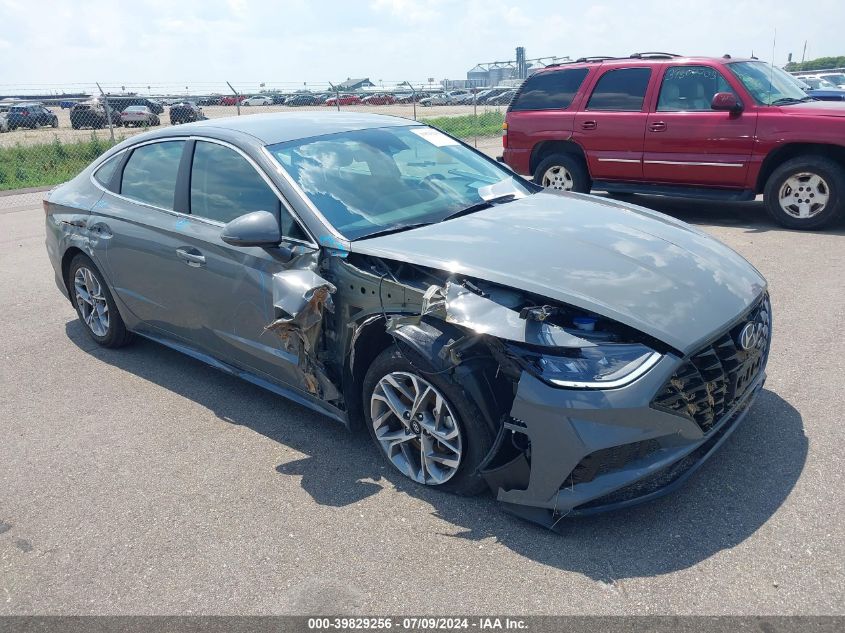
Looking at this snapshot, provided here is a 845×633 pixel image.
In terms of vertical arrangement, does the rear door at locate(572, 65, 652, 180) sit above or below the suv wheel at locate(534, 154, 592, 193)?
above

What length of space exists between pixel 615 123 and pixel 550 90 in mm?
1206

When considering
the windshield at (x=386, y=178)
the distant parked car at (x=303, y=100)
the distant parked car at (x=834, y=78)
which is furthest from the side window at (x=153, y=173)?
the distant parked car at (x=834, y=78)

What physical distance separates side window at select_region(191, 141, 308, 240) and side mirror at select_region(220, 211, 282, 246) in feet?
0.43

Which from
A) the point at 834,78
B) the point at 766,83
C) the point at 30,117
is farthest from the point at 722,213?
the point at 30,117

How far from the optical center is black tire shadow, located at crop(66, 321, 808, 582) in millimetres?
2971

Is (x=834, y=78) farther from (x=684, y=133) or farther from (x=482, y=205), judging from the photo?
(x=482, y=205)

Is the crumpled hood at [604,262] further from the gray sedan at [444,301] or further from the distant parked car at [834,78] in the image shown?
the distant parked car at [834,78]

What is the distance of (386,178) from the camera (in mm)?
4238

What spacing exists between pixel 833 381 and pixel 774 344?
622 mm

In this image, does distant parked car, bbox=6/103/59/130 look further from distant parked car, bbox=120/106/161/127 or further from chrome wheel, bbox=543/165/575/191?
chrome wheel, bbox=543/165/575/191

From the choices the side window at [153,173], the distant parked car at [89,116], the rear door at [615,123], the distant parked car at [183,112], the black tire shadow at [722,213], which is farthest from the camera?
the distant parked car at [183,112]

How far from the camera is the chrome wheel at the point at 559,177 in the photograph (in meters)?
9.93

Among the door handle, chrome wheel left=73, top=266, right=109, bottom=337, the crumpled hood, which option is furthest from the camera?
chrome wheel left=73, top=266, right=109, bottom=337

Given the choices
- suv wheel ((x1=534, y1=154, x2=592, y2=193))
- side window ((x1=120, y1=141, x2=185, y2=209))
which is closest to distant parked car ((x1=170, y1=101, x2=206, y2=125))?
suv wheel ((x1=534, y1=154, x2=592, y2=193))
